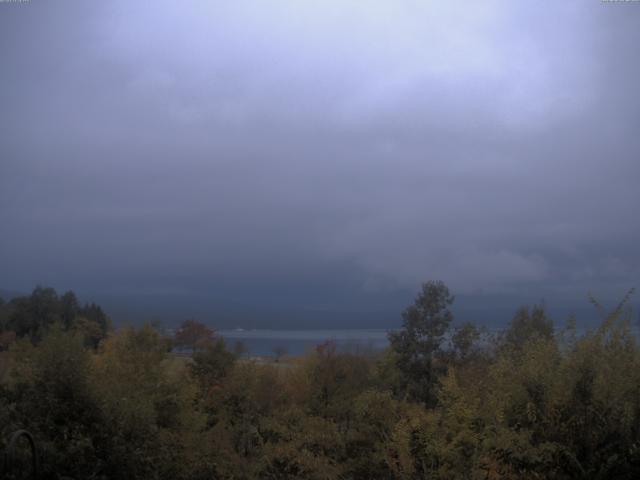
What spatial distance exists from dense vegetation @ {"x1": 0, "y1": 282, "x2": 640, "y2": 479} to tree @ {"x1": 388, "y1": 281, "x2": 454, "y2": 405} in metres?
0.07

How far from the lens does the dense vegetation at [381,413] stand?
13.6 m

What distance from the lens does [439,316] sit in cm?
3772

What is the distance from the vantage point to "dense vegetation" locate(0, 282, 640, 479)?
535 inches

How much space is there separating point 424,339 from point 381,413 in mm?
9814

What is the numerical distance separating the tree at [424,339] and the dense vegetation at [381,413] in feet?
0.24

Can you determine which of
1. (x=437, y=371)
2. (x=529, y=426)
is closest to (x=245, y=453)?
(x=437, y=371)

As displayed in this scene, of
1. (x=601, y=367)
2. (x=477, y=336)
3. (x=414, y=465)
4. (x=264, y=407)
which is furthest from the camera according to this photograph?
(x=264, y=407)

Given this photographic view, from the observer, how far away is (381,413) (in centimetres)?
2878

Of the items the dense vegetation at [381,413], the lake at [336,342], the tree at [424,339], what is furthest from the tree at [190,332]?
the tree at [424,339]

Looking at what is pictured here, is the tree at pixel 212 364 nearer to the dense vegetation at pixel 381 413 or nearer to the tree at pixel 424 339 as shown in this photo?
the dense vegetation at pixel 381 413

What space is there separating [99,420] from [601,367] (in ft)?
39.8

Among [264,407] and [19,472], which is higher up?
[19,472]

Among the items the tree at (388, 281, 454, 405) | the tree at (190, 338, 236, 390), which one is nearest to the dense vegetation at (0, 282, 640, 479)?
the tree at (388, 281, 454, 405)

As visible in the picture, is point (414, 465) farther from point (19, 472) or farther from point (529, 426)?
point (19, 472)
